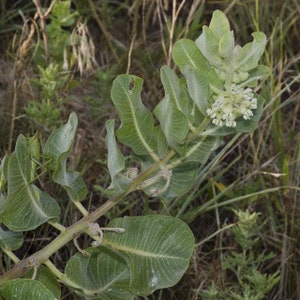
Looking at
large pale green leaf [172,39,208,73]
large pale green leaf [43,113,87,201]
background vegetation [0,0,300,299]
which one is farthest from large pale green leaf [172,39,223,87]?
background vegetation [0,0,300,299]

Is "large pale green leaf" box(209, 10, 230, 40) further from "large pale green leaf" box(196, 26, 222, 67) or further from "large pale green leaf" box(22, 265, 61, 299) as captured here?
"large pale green leaf" box(22, 265, 61, 299)

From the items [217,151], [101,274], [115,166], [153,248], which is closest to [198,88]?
[115,166]

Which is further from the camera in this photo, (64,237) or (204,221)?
(204,221)

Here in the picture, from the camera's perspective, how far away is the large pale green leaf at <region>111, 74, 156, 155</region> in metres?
1.45

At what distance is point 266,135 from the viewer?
8.73ft

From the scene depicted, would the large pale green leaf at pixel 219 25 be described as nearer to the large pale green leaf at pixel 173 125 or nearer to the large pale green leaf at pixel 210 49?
the large pale green leaf at pixel 210 49

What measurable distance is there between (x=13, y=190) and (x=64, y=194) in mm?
996

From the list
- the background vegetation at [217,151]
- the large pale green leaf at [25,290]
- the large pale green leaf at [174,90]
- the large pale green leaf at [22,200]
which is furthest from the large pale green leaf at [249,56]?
the background vegetation at [217,151]

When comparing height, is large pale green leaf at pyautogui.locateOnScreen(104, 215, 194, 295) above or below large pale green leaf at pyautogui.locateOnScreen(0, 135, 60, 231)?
below

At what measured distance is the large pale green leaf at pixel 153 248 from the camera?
1.43 meters

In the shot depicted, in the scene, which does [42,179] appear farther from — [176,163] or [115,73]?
[176,163]

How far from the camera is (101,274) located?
1520mm

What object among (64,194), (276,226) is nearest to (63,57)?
(64,194)

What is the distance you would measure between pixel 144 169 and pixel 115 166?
0.10 m
